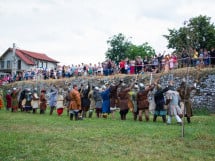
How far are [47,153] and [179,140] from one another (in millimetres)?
4096

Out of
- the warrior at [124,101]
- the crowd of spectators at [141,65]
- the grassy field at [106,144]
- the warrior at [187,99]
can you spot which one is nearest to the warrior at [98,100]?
the warrior at [124,101]

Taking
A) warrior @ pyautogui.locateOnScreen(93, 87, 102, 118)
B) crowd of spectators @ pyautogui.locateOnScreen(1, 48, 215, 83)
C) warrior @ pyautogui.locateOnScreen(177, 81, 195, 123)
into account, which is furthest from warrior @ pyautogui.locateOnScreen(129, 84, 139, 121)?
crowd of spectators @ pyautogui.locateOnScreen(1, 48, 215, 83)

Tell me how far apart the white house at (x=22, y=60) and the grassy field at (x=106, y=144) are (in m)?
60.7

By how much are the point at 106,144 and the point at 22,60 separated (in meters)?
64.8

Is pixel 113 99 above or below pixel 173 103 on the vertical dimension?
above

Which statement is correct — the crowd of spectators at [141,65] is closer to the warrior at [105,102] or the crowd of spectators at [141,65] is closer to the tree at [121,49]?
the warrior at [105,102]

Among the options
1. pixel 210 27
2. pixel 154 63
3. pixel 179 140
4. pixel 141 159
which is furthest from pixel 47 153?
pixel 210 27

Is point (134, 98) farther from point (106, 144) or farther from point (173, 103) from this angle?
point (106, 144)

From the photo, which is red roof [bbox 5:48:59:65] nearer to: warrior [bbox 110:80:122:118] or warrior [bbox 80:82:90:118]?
warrior [bbox 80:82:90:118]

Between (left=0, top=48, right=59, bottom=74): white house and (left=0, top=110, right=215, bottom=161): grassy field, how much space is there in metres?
60.7

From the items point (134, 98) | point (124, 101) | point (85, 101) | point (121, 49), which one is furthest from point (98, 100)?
point (121, 49)

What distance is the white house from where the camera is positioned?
7275cm

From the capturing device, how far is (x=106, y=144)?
33.8 ft

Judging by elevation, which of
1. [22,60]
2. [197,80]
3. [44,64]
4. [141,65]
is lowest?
[197,80]
